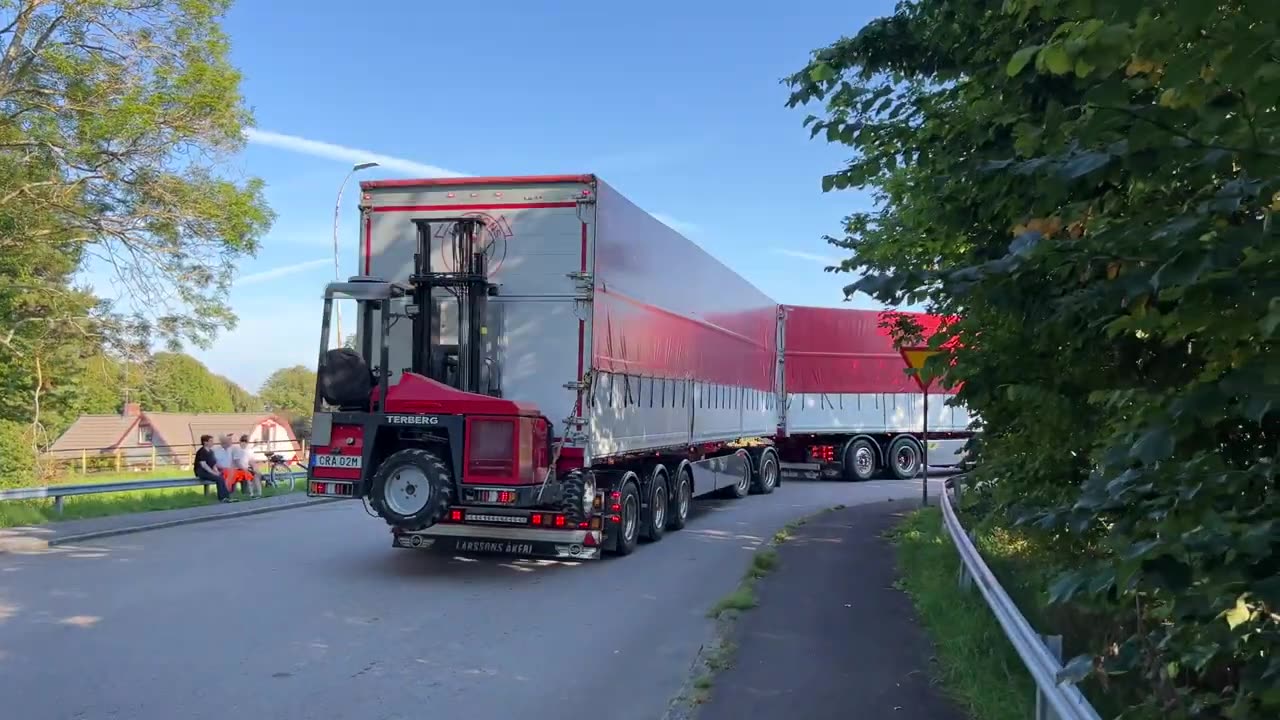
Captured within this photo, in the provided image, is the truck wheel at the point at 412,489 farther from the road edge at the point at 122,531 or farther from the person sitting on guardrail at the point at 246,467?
the person sitting on guardrail at the point at 246,467

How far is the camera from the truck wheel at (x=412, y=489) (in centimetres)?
967

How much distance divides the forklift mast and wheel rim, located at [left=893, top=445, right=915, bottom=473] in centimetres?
1836

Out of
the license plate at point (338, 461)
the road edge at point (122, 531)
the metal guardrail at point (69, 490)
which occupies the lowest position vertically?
the road edge at point (122, 531)

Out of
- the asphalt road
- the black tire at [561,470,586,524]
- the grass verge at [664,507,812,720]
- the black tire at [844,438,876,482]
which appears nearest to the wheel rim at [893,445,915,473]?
the black tire at [844,438,876,482]

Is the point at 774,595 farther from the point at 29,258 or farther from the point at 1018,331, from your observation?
the point at 29,258

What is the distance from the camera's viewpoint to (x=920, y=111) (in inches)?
277

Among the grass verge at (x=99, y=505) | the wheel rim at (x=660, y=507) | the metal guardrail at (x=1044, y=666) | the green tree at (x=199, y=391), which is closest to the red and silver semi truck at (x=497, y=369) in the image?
the wheel rim at (x=660, y=507)

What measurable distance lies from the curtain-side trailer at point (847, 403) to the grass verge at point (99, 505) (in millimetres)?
12810

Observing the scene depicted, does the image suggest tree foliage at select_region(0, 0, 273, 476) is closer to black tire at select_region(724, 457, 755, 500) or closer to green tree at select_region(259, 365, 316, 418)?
black tire at select_region(724, 457, 755, 500)

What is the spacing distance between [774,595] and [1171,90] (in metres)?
7.24

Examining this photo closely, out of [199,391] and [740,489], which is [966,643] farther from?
[199,391]

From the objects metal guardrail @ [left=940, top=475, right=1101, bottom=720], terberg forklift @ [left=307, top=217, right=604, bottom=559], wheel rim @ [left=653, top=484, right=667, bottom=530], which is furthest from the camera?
wheel rim @ [left=653, top=484, right=667, bottom=530]

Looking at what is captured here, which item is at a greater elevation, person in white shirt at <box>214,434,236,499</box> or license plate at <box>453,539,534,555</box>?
person in white shirt at <box>214,434,236,499</box>

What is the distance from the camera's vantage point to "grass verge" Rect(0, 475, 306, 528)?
15.0 m
